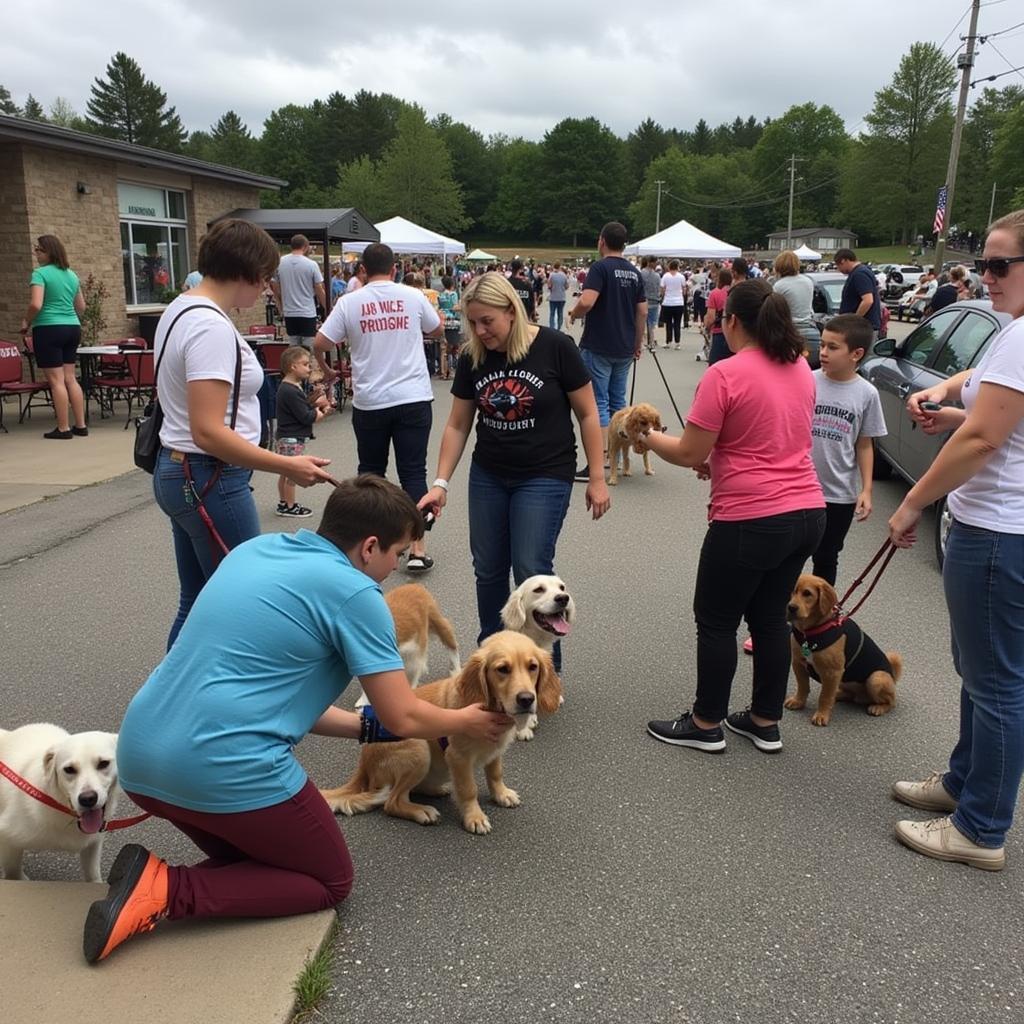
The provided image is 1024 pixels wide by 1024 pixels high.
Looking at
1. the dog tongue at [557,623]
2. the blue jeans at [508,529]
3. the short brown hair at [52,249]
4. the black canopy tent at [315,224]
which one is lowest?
the dog tongue at [557,623]

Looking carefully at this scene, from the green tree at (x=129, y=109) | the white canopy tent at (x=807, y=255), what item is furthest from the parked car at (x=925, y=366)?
the green tree at (x=129, y=109)

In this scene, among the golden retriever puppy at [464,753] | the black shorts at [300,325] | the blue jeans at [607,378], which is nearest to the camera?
the golden retriever puppy at [464,753]

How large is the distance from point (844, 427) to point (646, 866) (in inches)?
102

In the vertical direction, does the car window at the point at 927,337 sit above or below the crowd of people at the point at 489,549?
above

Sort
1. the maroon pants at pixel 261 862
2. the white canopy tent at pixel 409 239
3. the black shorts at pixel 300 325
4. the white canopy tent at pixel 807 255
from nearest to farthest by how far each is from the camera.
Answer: the maroon pants at pixel 261 862
the black shorts at pixel 300 325
the white canopy tent at pixel 409 239
the white canopy tent at pixel 807 255

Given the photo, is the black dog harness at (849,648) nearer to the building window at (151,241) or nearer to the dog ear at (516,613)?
the dog ear at (516,613)

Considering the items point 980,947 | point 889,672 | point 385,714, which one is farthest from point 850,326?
point 385,714

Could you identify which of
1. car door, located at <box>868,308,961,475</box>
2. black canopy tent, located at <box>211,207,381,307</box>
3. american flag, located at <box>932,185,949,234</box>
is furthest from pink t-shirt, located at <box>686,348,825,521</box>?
american flag, located at <box>932,185,949,234</box>

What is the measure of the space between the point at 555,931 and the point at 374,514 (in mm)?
1433

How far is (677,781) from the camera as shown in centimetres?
363

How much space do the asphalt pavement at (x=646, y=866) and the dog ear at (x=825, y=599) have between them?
58 centimetres

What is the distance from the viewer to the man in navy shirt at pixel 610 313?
8867 mm

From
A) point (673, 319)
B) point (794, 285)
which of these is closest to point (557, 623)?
point (794, 285)

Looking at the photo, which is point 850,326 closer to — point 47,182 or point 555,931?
point 555,931
